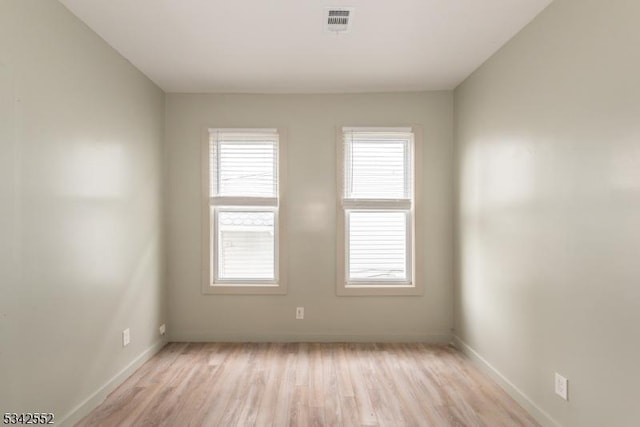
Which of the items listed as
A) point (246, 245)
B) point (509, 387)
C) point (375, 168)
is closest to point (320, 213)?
point (375, 168)

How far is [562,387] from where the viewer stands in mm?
2291

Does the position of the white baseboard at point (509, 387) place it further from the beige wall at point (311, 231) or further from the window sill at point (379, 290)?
the window sill at point (379, 290)

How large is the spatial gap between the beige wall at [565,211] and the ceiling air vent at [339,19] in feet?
4.12

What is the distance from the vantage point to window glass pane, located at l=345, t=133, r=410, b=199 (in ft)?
13.4

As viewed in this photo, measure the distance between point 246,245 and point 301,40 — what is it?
7.10 feet

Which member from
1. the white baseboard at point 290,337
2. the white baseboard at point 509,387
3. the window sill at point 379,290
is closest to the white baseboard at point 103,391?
the white baseboard at point 290,337

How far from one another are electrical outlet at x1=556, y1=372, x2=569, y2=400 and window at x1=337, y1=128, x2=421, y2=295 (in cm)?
183

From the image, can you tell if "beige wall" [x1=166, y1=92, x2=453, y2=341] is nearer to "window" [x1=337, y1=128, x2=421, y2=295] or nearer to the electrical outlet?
"window" [x1=337, y1=128, x2=421, y2=295]

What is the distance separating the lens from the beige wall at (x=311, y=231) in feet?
13.2

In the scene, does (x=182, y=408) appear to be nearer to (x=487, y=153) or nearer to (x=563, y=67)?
(x=487, y=153)

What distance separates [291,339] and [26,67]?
3171mm

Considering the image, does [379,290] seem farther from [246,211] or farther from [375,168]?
[246,211]

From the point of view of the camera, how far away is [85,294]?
102 inches

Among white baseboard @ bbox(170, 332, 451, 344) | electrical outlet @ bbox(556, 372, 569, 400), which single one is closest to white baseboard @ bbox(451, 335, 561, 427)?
electrical outlet @ bbox(556, 372, 569, 400)
